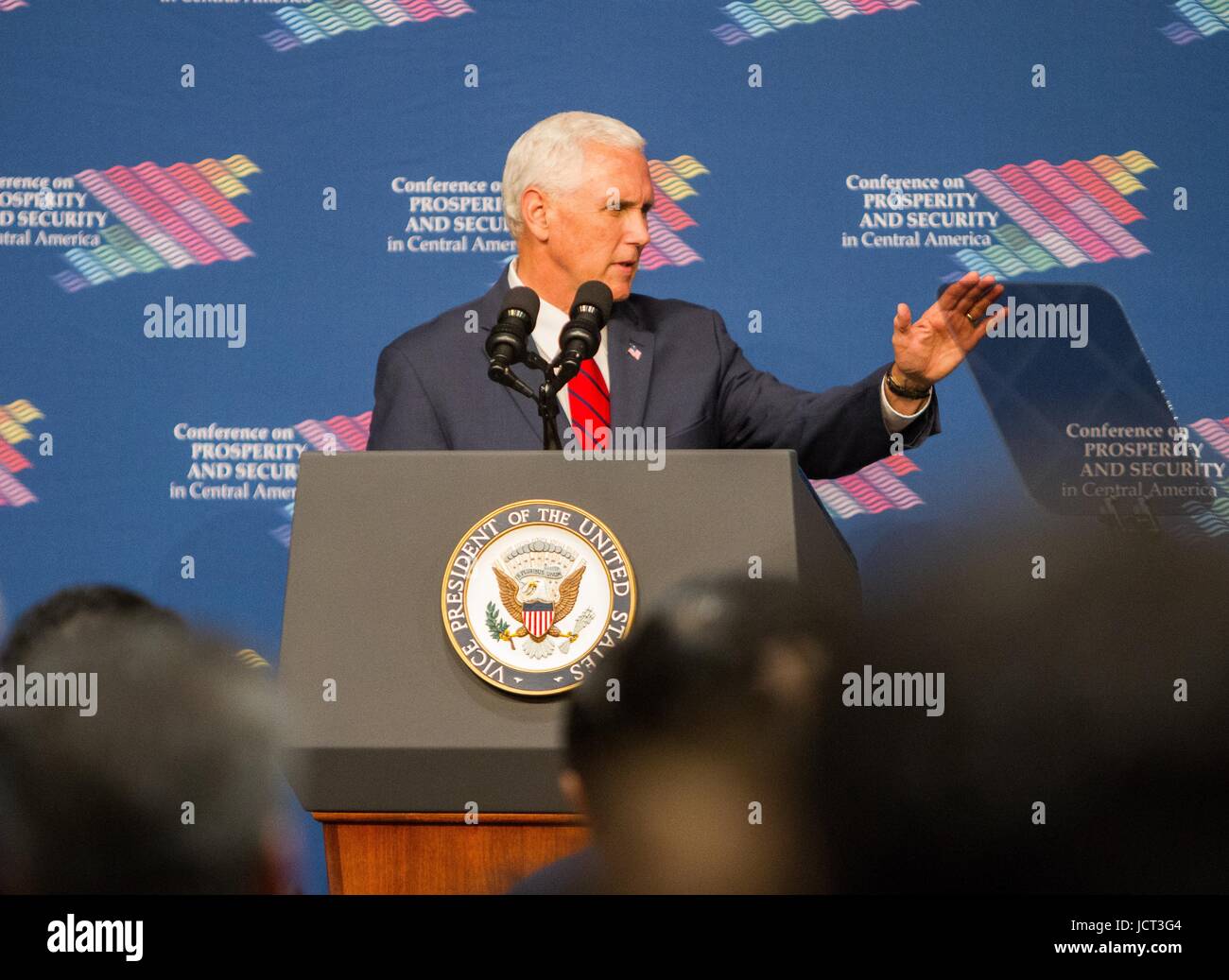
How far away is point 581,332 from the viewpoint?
230 cm

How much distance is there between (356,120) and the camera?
3504mm

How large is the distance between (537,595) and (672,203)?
5.27 feet

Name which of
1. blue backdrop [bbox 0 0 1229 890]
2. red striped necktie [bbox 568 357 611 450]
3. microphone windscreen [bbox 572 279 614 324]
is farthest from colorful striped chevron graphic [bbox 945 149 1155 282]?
microphone windscreen [bbox 572 279 614 324]

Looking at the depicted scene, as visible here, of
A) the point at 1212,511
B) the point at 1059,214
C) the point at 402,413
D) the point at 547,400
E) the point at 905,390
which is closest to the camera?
the point at 547,400

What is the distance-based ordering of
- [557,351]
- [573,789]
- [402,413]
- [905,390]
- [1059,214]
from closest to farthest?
1. [573,789]
2. [905,390]
3. [402,413]
4. [557,351]
5. [1059,214]

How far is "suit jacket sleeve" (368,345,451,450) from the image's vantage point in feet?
9.00

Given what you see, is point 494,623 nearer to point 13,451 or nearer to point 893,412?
point 893,412

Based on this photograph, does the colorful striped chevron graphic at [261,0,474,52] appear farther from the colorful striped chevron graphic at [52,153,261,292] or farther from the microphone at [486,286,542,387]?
the microphone at [486,286,542,387]

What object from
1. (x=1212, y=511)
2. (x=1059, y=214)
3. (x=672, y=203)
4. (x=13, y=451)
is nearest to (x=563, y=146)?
(x=672, y=203)

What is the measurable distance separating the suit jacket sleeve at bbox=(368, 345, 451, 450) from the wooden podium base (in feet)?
2.66

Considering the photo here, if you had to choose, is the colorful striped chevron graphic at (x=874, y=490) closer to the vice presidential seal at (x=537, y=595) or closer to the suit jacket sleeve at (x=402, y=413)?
the suit jacket sleeve at (x=402, y=413)

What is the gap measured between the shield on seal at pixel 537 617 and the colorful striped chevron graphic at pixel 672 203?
5.00 ft
